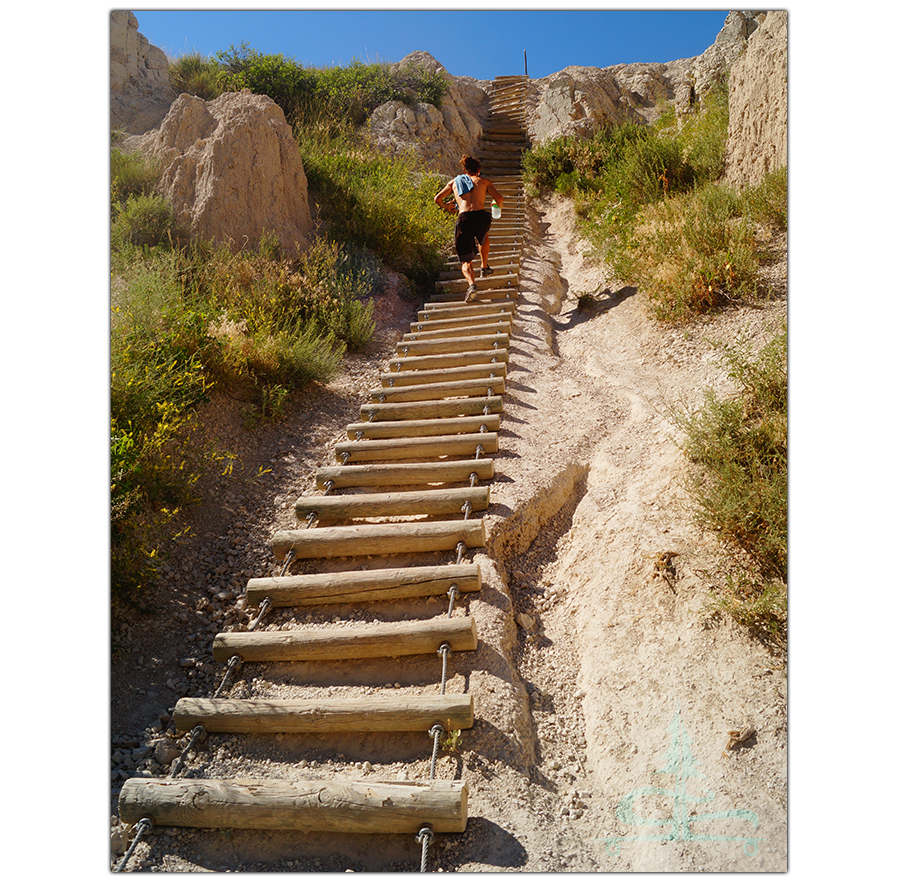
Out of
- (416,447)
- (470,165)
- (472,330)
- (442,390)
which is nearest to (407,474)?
(416,447)

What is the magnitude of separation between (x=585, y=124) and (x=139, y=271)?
1049cm

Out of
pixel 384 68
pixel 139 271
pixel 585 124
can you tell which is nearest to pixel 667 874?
pixel 139 271

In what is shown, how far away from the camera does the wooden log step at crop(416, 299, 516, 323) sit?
7488mm

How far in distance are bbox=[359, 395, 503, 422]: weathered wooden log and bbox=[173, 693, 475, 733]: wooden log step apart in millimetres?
2871

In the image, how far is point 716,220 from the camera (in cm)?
648

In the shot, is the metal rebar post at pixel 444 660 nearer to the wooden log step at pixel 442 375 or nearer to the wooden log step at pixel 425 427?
the wooden log step at pixel 425 427

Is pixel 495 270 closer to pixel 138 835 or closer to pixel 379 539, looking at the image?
pixel 379 539

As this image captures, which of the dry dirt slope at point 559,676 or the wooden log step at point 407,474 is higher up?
the wooden log step at point 407,474

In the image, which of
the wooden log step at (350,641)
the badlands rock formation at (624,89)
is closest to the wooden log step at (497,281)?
the wooden log step at (350,641)

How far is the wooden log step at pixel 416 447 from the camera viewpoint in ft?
16.2

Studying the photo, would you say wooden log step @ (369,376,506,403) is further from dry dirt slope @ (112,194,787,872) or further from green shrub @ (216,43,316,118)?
green shrub @ (216,43,316,118)

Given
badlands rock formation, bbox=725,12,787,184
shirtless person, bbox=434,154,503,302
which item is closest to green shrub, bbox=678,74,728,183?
badlands rock formation, bbox=725,12,787,184

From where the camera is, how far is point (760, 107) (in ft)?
23.1

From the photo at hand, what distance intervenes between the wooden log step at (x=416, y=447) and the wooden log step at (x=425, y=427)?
12 centimetres
